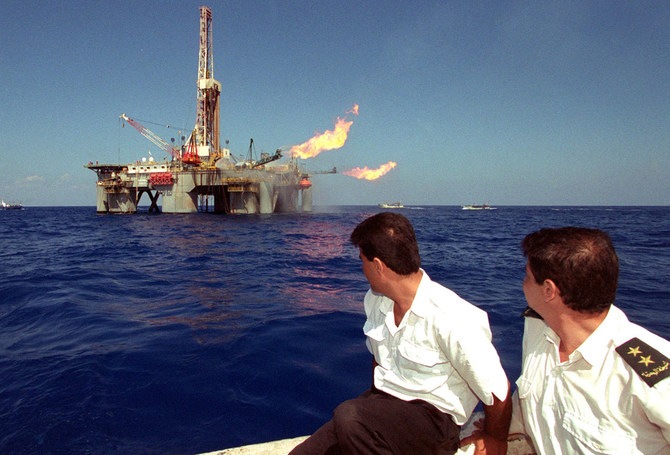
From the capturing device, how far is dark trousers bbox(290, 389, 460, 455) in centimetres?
218

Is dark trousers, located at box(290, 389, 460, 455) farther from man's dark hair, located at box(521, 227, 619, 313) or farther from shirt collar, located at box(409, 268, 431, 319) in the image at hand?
man's dark hair, located at box(521, 227, 619, 313)

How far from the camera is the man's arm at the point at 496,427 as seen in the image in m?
2.29

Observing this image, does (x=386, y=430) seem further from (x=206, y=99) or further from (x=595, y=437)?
(x=206, y=99)

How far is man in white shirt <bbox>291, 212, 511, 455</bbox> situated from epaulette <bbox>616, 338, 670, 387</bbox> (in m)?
0.66

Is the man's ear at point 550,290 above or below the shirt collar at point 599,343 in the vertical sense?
above

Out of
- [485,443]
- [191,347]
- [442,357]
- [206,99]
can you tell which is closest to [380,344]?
[442,357]

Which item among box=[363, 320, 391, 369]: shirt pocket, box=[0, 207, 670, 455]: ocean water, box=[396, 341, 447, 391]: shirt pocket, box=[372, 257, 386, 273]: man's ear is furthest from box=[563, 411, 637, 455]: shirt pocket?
box=[0, 207, 670, 455]: ocean water

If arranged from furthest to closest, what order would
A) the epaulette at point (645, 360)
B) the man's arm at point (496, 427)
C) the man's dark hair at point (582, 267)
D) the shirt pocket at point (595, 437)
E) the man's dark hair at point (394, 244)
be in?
the man's dark hair at point (394, 244) → the man's arm at point (496, 427) → the man's dark hair at point (582, 267) → the shirt pocket at point (595, 437) → the epaulette at point (645, 360)

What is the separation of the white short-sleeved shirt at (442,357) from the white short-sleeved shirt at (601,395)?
26 cm

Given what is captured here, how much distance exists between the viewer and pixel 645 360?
1.66 metres

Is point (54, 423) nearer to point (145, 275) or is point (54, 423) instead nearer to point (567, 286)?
point (567, 286)

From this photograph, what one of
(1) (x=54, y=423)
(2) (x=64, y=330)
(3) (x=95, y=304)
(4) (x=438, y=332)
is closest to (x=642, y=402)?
(4) (x=438, y=332)

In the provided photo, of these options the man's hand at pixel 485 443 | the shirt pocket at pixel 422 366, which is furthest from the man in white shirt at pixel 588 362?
the shirt pocket at pixel 422 366

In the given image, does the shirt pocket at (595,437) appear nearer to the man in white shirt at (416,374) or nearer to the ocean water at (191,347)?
the man in white shirt at (416,374)
